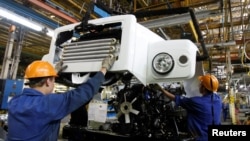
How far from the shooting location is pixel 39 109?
4.44ft

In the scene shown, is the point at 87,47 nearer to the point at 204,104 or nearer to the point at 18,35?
the point at 204,104

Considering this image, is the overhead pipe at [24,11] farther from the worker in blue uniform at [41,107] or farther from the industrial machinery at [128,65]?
the worker in blue uniform at [41,107]

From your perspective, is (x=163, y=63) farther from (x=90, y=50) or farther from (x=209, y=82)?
(x=209, y=82)

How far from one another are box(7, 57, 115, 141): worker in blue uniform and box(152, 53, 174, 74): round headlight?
0.32 m

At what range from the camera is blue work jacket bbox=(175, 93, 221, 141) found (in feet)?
6.94

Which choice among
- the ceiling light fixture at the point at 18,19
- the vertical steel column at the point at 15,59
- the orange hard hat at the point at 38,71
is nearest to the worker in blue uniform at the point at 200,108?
the orange hard hat at the point at 38,71

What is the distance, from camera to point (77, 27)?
173 cm

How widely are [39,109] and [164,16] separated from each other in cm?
248

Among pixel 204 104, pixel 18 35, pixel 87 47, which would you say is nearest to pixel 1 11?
pixel 18 35

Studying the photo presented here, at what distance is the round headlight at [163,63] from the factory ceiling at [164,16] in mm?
437

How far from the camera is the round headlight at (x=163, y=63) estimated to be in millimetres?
1443

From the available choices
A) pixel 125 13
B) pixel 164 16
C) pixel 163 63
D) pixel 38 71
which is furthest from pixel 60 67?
pixel 164 16

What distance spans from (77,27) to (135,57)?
0.60m

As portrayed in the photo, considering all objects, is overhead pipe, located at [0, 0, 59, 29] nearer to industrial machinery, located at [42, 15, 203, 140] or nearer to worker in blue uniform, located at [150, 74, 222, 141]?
industrial machinery, located at [42, 15, 203, 140]
